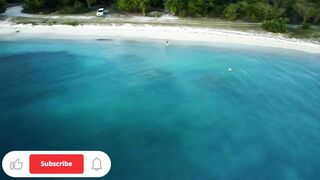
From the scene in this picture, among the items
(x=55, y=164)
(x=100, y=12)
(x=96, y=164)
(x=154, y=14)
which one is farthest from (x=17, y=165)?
(x=154, y=14)

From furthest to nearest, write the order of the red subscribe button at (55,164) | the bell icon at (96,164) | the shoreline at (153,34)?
the shoreline at (153,34), the bell icon at (96,164), the red subscribe button at (55,164)

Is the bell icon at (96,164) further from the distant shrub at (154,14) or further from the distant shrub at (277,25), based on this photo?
the distant shrub at (154,14)

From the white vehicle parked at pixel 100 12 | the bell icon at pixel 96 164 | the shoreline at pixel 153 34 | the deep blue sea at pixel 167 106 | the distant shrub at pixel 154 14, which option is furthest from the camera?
the distant shrub at pixel 154 14

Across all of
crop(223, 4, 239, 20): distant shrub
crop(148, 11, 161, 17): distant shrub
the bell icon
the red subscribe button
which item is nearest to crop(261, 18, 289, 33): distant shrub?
crop(223, 4, 239, 20): distant shrub

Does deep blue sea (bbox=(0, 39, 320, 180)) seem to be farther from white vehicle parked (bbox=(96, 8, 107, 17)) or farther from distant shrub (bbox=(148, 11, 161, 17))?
distant shrub (bbox=(148, 11, 161, 17))

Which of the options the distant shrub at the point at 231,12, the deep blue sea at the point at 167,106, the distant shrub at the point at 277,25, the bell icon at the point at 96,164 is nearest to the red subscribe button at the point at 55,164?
the bell icon at the point at 96,164
